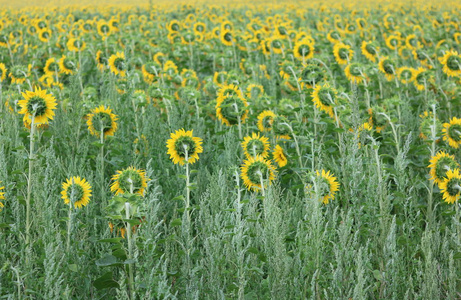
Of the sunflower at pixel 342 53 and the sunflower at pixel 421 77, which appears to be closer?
the sunflower at pixel 421 77

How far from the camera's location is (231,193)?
11.2 feet

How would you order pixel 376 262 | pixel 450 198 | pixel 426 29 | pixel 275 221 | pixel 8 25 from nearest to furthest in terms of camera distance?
pixel 275 221, pixel 376 262, pixel 450 198, pixel 426 29, pixel 8 25

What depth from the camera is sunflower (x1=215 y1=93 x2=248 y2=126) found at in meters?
3.89

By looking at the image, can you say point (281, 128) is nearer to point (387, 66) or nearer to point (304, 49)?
point (304, 49)

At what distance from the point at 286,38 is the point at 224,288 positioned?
6.44 m

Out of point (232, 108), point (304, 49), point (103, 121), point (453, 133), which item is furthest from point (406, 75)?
point (103, 121)

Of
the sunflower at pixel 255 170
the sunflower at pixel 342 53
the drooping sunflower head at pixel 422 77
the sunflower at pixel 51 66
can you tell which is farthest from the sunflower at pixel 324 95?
the sunflower at pixel 51 66

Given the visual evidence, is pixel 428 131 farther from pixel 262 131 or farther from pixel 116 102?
pixel 116 102

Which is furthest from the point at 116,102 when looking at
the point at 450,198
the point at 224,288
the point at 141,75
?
the point at 450,198

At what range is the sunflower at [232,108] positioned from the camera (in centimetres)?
389

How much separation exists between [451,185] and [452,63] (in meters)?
2.50

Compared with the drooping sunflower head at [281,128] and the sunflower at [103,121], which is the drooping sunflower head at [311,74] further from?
the sunflower at [103,121]

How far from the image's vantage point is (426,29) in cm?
977

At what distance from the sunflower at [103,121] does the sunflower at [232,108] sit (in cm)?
87
